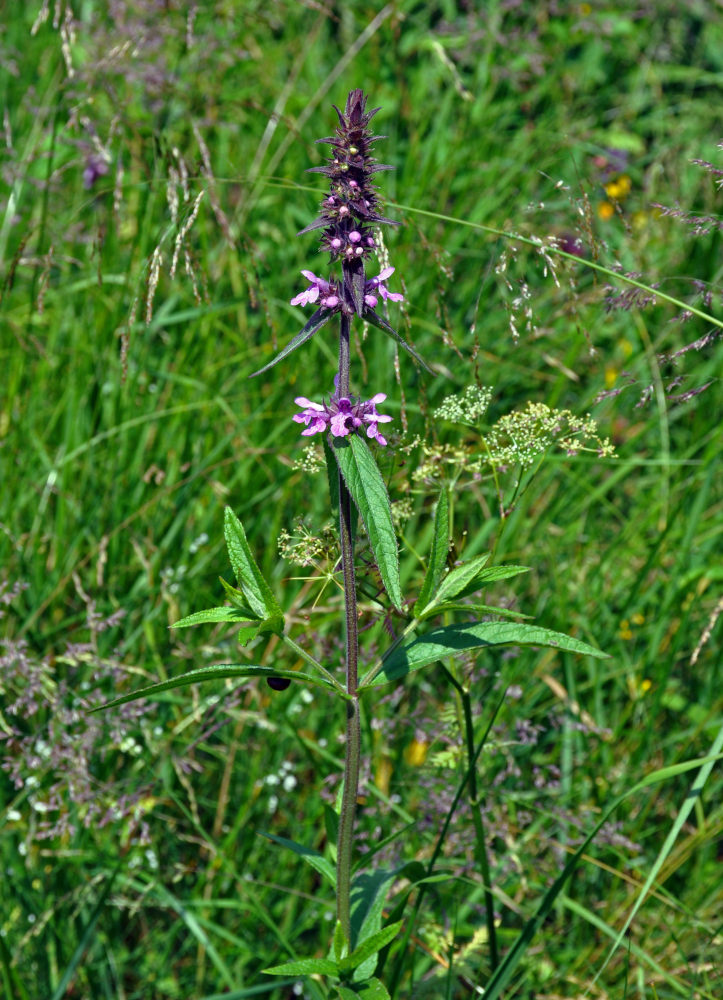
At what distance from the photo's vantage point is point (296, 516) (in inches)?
83.7

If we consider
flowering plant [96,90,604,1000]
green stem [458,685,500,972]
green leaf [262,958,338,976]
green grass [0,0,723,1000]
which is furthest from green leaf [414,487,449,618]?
green leaf [262,958,338,976]

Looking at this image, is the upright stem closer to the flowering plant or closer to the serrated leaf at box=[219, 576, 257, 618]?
the flowering plant

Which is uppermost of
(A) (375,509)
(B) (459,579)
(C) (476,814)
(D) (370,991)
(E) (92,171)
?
(E) (92,171)

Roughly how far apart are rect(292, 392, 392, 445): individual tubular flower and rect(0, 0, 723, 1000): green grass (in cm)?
42

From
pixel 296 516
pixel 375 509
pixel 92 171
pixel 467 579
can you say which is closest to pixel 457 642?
pixel 467 579

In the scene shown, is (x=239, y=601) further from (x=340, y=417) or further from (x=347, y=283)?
(x=347, y=283)

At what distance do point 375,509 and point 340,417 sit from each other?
0.50 feet

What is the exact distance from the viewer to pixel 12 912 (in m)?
2.14

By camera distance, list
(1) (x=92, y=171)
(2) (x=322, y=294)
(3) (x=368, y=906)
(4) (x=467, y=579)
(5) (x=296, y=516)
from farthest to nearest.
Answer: (1) (x=92, y=171), (5) (x=296, y=516), (3) (x=368, y=906), (4) (x=467, y=579), (2) (x=322, y=294)

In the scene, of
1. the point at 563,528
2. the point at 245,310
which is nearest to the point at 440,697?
the point at 563,528

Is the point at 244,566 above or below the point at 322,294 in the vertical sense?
below

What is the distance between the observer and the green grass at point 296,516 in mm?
2129

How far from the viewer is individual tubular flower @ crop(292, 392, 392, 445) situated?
137 cm

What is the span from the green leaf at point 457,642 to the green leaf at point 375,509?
14cm
